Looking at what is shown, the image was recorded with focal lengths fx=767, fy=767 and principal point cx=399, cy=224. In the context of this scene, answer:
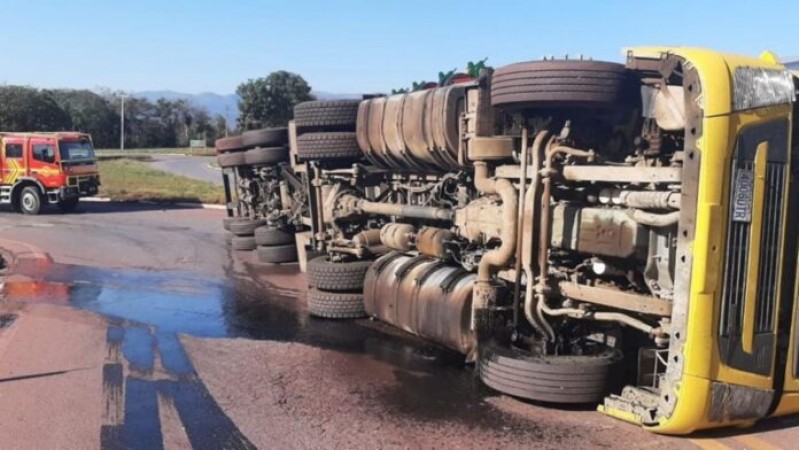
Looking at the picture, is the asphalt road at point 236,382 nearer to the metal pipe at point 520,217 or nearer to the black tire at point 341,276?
the black tire at point 341,276

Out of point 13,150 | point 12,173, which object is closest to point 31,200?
point 12,173

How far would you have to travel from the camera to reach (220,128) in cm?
8150

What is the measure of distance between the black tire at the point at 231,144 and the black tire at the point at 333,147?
4.68 m

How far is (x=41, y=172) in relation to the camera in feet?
72.8

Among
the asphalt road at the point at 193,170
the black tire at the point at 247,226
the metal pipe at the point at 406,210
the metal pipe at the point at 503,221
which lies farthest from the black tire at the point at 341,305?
the asphalt road at the point at 193,170

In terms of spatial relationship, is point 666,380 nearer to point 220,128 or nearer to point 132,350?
point 132,350

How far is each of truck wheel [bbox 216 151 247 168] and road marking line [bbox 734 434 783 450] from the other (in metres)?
10.0

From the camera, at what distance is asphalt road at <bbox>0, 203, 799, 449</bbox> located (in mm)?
4715

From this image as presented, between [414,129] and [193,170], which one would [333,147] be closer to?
[414,129]

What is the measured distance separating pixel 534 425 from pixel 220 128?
7997 centimetres

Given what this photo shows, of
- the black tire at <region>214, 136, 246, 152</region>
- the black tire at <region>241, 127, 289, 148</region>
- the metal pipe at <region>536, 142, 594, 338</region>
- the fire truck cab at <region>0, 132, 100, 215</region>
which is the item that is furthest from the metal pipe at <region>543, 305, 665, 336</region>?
the fire truck cab at <region>0, 132, 100, 215</region>

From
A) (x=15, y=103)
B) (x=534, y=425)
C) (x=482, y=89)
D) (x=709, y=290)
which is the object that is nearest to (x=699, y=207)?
(x=709, y=290)

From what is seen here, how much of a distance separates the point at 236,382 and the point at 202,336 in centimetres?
174

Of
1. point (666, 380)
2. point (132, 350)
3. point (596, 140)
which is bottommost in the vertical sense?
point (132, 350)
